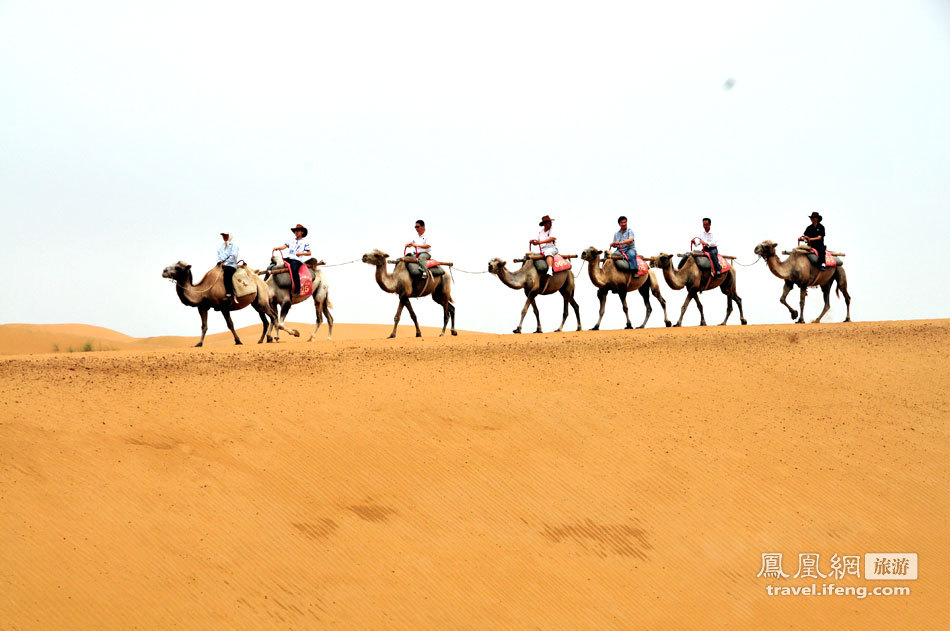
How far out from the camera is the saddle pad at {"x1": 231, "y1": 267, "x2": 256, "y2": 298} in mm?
18234

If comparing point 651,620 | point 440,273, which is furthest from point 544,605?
point 440,273

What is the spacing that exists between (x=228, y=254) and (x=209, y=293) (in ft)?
2.83

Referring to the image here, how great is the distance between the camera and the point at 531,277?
1989 centimetres

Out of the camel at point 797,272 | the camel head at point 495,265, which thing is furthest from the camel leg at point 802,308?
the camel head at point 495,265

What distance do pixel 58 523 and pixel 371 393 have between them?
5133 millimetres

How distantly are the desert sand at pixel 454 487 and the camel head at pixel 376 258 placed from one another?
199 cm

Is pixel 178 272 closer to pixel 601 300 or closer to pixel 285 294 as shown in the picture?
pixel 285 294

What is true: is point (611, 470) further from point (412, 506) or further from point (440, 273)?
point (440, 273)

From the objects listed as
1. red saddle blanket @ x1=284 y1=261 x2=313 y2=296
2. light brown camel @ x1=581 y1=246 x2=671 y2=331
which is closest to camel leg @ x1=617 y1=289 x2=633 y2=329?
light brown camel @ x1=581 y1=246 x2=671 y2=331

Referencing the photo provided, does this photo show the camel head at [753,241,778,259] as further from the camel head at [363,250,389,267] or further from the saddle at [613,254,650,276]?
the camel head at [363,250,389,267]

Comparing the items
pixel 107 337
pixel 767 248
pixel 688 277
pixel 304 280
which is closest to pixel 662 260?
pixel 688 277

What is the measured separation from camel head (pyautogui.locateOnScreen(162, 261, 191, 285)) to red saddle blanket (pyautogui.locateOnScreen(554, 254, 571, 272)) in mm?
7633

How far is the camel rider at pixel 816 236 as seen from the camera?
21.0 meters

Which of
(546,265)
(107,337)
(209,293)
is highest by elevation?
(546,265)
